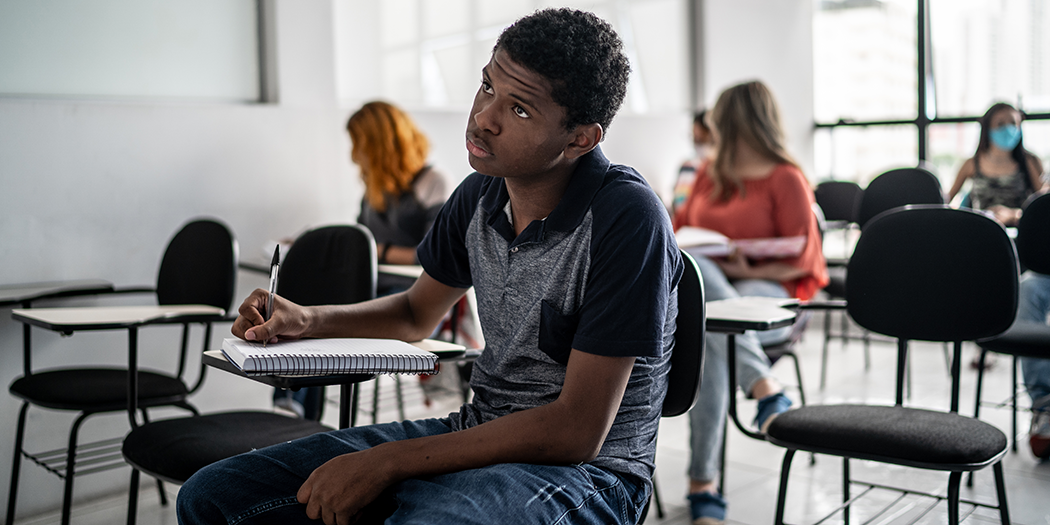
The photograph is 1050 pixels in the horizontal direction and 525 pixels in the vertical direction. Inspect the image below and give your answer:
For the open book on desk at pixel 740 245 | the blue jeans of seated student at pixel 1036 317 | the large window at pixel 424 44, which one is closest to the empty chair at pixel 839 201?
the large window at pixel 424 44

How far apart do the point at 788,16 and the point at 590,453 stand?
5550 mm

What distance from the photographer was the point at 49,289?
2566 mm

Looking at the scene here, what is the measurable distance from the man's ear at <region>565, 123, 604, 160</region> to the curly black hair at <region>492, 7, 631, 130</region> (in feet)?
0.04

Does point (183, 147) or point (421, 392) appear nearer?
point (183, 147)

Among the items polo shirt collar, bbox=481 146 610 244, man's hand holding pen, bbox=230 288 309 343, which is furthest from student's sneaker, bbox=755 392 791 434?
man's hand holding pen, bbox=230 288 309 343

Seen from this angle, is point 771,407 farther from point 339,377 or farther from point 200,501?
point 200,501

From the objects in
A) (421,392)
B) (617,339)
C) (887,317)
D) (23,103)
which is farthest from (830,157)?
(617,339)

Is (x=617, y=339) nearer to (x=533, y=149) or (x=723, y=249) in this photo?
(x=533, y=149)

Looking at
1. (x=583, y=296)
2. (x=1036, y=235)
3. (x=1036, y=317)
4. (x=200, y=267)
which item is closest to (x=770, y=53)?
(x=1036, y=317)

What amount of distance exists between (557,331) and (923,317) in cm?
119

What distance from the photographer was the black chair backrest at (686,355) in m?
1.44

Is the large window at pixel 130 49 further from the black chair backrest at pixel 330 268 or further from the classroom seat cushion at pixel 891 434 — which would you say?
the classroom seat cushion at pixel 891 434

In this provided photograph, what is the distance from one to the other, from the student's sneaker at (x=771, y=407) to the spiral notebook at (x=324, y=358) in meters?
1.23

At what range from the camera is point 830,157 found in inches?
245
